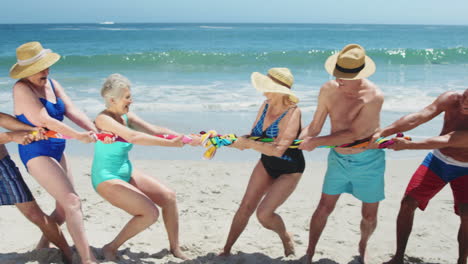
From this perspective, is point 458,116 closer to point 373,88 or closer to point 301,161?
point 373,88

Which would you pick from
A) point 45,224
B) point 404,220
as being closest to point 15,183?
point 45,224

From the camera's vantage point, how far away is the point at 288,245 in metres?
4.31

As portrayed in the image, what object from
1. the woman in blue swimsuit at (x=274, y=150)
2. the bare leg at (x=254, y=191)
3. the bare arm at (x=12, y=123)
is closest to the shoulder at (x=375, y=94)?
the woman in blue swimsuit at (x=274, y=150)

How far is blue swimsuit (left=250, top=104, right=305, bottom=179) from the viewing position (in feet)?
12.9

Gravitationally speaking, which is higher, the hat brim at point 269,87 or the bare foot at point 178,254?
the hat brim at point 269,87

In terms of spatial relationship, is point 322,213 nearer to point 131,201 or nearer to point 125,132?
point 131,201

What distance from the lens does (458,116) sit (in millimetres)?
3729

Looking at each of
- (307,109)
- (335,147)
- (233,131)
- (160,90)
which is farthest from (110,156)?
(160,90)

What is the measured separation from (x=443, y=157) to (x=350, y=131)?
2.76 feet

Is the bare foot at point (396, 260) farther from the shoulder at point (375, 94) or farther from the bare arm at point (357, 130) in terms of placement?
the shoulder at point (375, 94)

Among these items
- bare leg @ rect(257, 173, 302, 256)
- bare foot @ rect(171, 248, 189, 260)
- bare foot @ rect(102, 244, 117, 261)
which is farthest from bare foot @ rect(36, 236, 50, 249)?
bare leg @ rect(257, 173, 302, 256)

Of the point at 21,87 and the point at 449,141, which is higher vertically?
the point at 21,87

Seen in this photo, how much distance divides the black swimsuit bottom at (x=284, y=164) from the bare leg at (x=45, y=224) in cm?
182

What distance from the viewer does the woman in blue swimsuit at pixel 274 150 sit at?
383 cm
